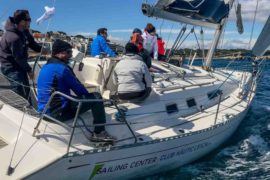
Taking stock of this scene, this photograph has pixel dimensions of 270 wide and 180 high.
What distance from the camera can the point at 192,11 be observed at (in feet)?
31.0

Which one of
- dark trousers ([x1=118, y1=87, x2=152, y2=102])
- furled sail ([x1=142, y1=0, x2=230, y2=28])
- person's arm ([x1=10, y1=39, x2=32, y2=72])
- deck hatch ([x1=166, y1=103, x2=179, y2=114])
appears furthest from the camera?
furled sail ([x1=142, y1=0, x2=230, y2=28])

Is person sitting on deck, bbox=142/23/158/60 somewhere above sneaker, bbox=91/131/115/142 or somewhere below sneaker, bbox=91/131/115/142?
above

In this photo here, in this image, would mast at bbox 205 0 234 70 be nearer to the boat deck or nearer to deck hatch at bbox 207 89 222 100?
deck hatch at bbox 207 89 222 100

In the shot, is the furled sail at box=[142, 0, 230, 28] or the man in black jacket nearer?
the man in black jacket

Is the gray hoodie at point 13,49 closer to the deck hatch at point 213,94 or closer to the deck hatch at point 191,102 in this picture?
the deck hatch at point 191,102

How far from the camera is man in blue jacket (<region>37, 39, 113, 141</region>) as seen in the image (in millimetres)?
5520

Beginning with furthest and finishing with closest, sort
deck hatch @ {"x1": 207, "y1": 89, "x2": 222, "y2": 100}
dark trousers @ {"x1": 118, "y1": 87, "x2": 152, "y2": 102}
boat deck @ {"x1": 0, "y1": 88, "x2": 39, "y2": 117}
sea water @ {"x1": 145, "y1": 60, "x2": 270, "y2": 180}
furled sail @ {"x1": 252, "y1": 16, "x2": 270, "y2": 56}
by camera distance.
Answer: furled sail @ {"x1": 252, "y1": 16, "x2": 270, "y2": 56} < deck hatch @ {"x1": 207, "y1": 89, "x2": 222, "y2": 100} < sea water @ {"x1": 145, "y1": 60, "x2": 270, "y2": 180} < dark trousers @ {"x1": 118, "y1": 87, "x2": 152, "y2": 102} < boat deck @ {"x1": 0, "y1": 88, "x2": 39, "y2": 117}

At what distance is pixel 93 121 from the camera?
5.79 metres

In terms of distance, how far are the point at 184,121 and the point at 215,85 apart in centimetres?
221

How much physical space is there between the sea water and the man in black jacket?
109 inches

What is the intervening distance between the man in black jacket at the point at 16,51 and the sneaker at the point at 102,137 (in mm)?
1598

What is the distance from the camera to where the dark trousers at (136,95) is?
672cm

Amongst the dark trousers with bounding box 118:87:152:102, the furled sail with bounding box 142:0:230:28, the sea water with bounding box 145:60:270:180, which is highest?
the furled sail with bounding box 142:0:230:28

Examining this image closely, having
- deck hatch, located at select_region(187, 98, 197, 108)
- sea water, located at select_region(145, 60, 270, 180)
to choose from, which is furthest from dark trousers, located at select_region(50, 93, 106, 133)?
deck hatch, located at select_region(187, 98, 197, 108)
